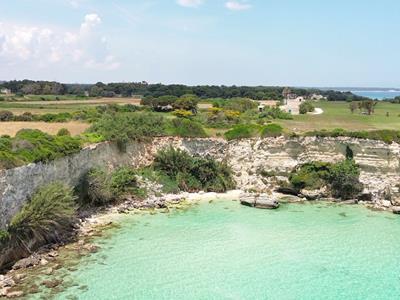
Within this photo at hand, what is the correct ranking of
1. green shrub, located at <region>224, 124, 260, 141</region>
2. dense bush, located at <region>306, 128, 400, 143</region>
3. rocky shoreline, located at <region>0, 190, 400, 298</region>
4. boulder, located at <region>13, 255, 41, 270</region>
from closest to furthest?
rocky shoreline, located at <region>0, 190, 400, 298</region>
boulder, located at <region>13, 255, 41, 270</region>
dense bush, located at <region>306, 128, 400, 143</region>
green shrub, located at <region>224, 124, 260, 141</region>

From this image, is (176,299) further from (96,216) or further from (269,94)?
(269,94)

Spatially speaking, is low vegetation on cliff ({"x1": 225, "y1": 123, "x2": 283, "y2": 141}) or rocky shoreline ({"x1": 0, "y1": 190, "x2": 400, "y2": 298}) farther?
low vegetation on cliff ({"x1": 225, "y1": 123, "x2": 283, "y2": 141})

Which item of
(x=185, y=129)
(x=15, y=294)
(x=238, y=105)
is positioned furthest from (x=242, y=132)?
(x=15, y=294)

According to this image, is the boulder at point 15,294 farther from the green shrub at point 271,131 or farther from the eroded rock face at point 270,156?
the green shrub at point 271,131

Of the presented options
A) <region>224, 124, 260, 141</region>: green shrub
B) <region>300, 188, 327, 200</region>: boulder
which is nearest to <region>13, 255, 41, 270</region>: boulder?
<region>300, 188, 327, 200</region>: boulder

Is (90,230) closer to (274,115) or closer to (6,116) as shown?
(6,116)

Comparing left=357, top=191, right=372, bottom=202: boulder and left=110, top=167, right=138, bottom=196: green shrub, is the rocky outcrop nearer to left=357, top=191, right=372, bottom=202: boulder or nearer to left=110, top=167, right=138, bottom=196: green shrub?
left=357, top=191, right=372, bottom=202: boulder

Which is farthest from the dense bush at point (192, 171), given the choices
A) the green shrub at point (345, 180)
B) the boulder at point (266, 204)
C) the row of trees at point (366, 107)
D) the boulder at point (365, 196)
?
the row of trees at point (366, 107)
